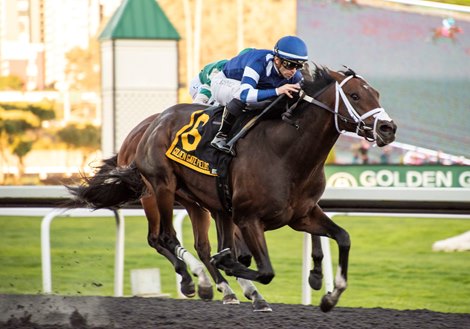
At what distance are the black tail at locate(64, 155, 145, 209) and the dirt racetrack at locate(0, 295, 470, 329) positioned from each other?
0.63m

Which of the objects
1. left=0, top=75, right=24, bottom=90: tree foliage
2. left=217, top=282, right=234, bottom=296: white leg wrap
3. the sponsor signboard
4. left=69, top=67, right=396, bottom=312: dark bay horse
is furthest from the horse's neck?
left=0, top=75, right=24, bottom=90: tree foliage

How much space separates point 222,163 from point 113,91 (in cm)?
627

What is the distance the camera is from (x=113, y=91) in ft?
Result: 38.8

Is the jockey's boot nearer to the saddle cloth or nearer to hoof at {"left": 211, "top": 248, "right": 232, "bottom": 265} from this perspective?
the saddle cloth

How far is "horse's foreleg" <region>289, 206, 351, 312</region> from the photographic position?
552 cm

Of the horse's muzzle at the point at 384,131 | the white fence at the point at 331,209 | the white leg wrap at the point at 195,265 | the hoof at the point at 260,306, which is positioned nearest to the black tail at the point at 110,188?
the white fence at the point at 331,209

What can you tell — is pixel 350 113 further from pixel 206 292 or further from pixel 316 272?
pixel 206 292

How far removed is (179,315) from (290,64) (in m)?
1.43

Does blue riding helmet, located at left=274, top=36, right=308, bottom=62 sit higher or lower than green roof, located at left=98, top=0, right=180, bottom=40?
higher

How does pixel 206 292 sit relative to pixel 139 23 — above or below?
below

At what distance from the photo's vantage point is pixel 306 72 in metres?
5.52

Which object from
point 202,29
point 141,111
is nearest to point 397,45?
point 202,29

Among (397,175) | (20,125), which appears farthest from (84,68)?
(397,175)

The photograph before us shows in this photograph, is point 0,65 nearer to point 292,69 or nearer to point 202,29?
point 202,29
